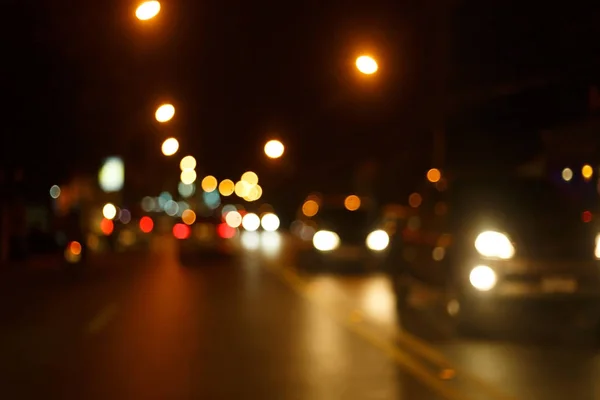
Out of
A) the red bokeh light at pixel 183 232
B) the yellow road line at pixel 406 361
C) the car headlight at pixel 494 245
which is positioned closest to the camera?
the yellow road line at pixel 406 361

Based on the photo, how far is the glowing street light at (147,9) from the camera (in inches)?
586

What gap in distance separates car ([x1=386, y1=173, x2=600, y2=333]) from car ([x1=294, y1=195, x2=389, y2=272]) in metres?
11.0

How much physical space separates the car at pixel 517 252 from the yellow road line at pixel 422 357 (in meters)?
0.91

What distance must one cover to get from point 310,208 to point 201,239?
579 cm

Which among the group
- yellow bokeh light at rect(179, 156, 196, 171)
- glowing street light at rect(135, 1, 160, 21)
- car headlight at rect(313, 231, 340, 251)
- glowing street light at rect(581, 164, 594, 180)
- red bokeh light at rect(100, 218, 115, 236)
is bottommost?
car headlight at rect(313, 231, 340, 251)

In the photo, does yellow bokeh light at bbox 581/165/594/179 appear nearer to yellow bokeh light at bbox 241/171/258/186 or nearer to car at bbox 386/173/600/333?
car at bbox 386/173/600/333

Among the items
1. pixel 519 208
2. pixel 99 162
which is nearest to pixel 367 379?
pixel 519 208

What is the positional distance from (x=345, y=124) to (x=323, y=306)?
22601mm

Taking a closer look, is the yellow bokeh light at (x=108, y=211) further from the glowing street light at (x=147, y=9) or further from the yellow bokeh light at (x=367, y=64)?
the glowing street light at (x=147, y=9)

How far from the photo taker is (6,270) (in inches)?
1139

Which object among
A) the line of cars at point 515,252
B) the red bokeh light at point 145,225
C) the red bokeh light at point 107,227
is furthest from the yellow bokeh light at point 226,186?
the line of cars at point 515,252

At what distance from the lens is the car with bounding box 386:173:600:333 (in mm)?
13172

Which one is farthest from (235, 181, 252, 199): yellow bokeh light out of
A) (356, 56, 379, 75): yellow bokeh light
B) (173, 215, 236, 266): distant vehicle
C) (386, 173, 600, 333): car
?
(386, 173, 600, 333): car

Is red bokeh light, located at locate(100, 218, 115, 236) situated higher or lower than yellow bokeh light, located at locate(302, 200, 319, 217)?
lower
